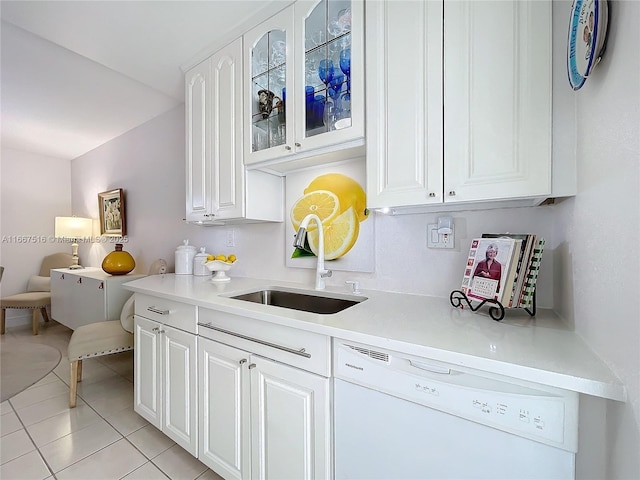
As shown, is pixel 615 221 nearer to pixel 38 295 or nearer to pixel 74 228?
pixel 74 228

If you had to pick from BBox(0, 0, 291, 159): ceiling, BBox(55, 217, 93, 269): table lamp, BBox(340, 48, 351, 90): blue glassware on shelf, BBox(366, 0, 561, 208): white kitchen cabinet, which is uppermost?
BBox(0, 0, 291, 159): ceiling

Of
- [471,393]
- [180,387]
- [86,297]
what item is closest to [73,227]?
[86,297]

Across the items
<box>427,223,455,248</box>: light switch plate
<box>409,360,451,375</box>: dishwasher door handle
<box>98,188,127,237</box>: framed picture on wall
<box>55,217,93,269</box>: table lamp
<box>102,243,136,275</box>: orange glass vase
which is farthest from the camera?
<box>55,217,93,269</box>: table lamp

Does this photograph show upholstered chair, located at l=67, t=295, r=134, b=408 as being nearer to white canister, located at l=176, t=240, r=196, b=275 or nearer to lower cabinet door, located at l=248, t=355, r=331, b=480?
white canister, located at l=176, t=240, r=196, b=275

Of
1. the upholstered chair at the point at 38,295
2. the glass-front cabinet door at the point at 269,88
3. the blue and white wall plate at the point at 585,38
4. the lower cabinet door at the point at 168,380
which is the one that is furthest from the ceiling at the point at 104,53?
the upholstered chair at the point at 38,295

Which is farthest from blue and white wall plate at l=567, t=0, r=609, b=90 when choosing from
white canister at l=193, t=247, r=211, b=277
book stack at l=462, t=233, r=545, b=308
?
white canister at l=193, t=247, r=211, b=277

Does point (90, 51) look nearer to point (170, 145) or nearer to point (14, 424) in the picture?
point (170, 145)

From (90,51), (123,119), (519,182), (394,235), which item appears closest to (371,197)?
(394,235)

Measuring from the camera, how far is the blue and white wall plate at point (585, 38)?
23.6 inches

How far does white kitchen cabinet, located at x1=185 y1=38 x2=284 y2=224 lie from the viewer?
1.65 meters

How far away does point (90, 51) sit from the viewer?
1.73 m

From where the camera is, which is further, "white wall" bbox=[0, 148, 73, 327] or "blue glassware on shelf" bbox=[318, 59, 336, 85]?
"white wall" bbox=[0, 148, 73, 327]

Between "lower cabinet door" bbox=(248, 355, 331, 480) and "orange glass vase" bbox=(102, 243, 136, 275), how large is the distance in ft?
7.53

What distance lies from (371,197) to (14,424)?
2.62m
